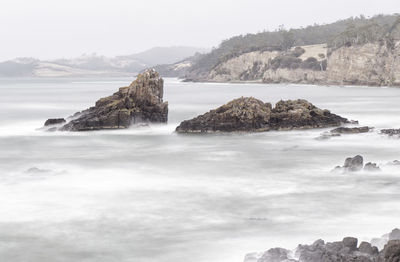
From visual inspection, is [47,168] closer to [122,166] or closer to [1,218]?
[122,166]

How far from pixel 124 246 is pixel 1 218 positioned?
4695 millimetres

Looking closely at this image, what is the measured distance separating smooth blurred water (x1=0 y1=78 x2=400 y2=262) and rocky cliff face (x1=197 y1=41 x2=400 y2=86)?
302 ft

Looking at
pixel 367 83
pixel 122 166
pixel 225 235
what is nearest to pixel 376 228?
pixel 225 235

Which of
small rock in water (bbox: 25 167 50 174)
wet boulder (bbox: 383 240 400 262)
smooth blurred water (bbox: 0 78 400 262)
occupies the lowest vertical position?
smooth blurred water (bbox: 0 78 400 262)

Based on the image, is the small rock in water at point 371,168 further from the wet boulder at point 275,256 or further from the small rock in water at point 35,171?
the small rock in water at point 35,171

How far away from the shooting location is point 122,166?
25.5 meters

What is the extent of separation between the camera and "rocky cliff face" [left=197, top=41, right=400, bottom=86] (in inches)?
4680

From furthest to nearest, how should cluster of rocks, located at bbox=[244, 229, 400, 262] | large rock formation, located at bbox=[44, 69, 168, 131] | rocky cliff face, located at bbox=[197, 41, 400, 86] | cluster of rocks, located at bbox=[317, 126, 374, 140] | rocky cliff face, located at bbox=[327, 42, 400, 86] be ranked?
rocky cliff face, located at bbox=[197, 41, 400, 86]
rocky cliff face, located at bbox=[327, 42, 400, 86]
large rock formation, located at bbox=[44, 69, 168, 131]
cluster of rocks, located at bbox=[317, 126, 374, 140]
cluster of rocks, located at bbox=[244, 229, 400, 262]

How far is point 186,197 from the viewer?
62.8 feet

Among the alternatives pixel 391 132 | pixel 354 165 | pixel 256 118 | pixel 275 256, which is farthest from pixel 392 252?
pixel 256 118

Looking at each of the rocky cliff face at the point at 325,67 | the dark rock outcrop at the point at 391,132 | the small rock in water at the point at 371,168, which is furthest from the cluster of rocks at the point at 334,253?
the rocky cliff face at the point at 325,67

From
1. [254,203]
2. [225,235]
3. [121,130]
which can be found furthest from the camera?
[121,130]

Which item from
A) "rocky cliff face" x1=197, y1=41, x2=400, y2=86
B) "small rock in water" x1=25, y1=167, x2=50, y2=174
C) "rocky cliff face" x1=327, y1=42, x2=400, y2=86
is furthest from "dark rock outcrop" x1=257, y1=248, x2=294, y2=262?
"rocky cliff face" x1=197, y1=41, x2=400, y2=86

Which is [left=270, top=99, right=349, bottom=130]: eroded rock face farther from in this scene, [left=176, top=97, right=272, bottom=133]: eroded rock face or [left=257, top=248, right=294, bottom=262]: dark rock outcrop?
[left=257, top=248, right=294, bottom=262]: dark rock outcrop
